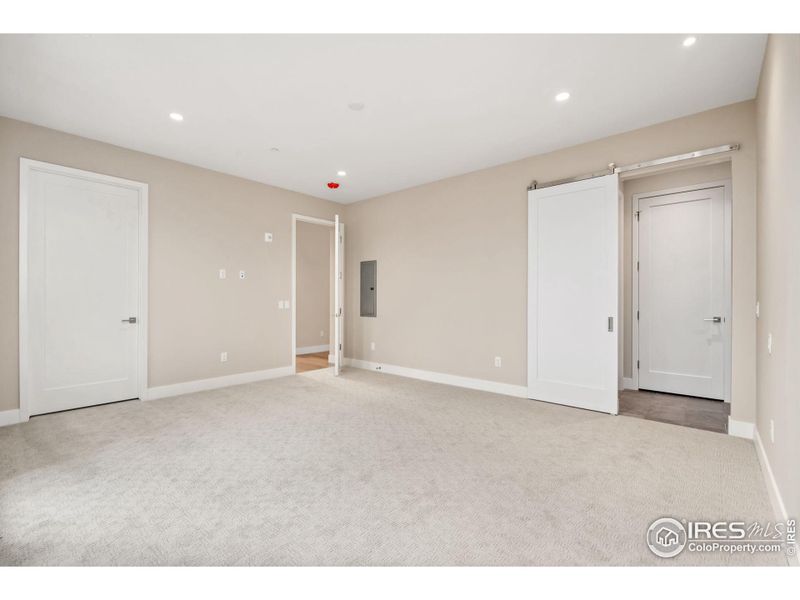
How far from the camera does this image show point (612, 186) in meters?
3.93

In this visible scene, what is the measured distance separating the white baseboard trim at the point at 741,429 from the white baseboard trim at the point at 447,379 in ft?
6.09

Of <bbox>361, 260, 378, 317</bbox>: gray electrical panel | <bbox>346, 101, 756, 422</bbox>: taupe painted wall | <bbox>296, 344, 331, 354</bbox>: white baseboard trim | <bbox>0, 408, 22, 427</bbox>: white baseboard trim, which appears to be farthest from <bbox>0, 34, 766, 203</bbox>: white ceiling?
<bbox>296, 344, 331, 354</bbox>: white baseboard trim

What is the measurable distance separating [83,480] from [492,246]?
4457 millimetres

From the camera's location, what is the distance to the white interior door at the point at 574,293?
394 centimetres

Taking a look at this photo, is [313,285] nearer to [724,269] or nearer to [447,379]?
[447,379]

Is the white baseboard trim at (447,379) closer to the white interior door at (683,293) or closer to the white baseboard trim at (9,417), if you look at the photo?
the white interior door at (683,293)

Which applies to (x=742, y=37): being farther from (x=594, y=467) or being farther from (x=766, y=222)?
(x=594, y=467)

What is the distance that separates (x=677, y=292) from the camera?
4.78 metres

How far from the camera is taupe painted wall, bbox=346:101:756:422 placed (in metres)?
3.24

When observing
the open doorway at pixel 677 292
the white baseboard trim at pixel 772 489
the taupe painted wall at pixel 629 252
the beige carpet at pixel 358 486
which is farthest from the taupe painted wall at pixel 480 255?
the taupe painted wall at pixel 629 252

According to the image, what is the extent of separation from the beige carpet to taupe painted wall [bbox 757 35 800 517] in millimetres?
434

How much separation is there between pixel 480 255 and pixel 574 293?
1.31m

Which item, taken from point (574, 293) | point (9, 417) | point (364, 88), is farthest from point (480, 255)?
point (9, 417)
